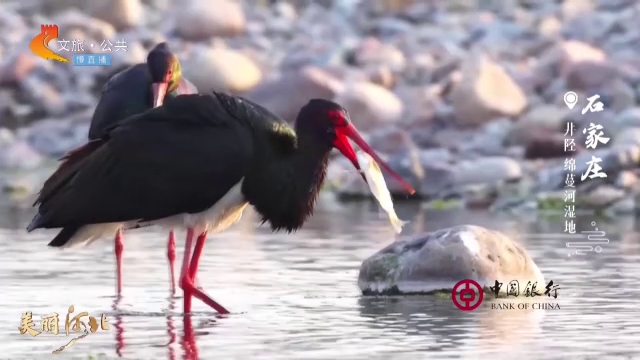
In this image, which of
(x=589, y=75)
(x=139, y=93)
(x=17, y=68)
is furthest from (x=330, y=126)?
(x=17, y=68)

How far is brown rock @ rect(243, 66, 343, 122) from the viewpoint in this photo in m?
25.4

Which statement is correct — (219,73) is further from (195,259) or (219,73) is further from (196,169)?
(196,169)

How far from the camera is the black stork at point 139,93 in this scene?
13.1m

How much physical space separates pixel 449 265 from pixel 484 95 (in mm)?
12954

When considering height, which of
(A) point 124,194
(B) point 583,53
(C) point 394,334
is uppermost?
(B) point 583,53

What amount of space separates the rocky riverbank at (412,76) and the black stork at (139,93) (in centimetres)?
662

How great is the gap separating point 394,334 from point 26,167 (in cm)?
1525

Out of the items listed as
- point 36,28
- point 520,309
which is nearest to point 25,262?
point 520,309

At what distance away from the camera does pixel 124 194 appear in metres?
11.2

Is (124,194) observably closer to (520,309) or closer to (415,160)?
(520,309)

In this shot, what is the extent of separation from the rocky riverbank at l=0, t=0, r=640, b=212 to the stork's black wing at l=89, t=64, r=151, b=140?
6726 millimetres

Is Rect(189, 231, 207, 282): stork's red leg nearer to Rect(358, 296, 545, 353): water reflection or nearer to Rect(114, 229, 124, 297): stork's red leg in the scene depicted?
Rect(114, 229, 124, 297): stork's red leg

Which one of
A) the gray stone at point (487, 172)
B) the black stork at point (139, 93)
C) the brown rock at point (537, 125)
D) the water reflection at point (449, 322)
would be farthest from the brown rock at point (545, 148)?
the water reflection at point (449, 322)

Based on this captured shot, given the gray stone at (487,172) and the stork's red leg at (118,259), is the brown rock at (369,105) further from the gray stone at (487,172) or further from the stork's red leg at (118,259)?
the stork's red leg at (118,259)
